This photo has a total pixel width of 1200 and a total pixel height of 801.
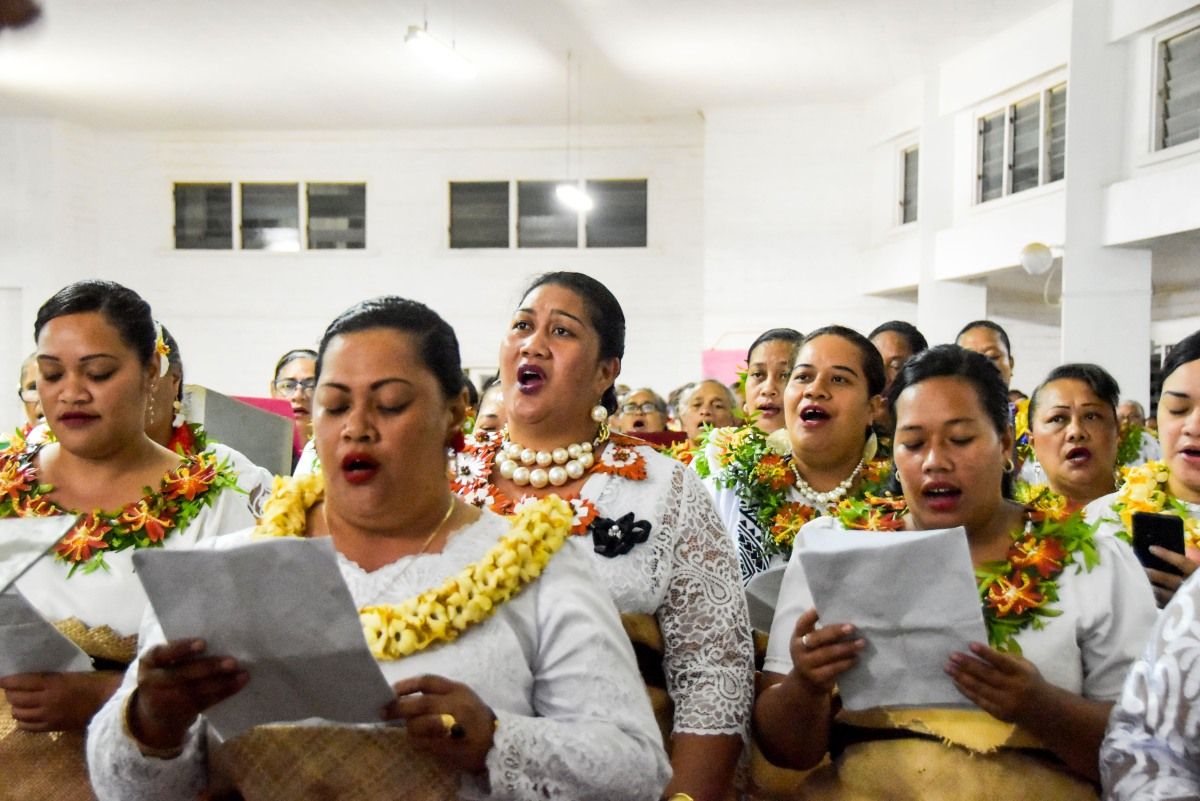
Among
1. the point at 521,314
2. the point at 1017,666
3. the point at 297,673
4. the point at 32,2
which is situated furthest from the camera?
the point at 521,314

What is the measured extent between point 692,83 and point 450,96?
3.06 metres

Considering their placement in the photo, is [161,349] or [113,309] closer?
[113,309]

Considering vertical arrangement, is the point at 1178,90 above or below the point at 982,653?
above

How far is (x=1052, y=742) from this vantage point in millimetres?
2301

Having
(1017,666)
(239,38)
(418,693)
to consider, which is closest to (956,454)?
(1017,666)

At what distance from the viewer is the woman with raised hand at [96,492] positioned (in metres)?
2.70

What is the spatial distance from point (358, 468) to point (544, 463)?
95cm

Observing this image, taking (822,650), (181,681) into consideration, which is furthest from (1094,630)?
(181,681)

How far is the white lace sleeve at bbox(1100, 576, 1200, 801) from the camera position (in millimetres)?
1737

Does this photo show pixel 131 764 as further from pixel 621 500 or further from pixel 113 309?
pixel 113 309

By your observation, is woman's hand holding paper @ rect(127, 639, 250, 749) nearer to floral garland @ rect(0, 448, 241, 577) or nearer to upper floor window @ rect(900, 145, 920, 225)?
floral garland @ rect(0, 448, 241, 577)

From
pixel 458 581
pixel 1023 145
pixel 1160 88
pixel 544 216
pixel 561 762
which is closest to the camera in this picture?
pixel 561 762

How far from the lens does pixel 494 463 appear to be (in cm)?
306

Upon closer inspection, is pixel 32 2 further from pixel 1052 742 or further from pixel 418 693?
pixel 1052 742
